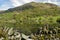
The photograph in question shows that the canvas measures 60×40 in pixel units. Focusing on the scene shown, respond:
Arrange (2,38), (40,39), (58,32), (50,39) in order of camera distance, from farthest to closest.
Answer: (58,32), (50,39), (40,39), (2,38)

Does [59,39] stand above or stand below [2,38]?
below

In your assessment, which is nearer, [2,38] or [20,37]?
[2,38]

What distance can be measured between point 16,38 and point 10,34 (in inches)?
32.3

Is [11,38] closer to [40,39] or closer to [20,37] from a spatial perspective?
[20,37]

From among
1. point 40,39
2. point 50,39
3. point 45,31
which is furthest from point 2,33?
point 45,31

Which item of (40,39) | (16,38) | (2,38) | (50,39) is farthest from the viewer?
(50,39)

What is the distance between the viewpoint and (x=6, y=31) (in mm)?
24578

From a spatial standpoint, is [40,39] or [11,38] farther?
[40,39]

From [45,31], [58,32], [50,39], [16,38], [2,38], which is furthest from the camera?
[58,32]

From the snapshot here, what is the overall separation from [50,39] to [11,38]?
14704 millimetres

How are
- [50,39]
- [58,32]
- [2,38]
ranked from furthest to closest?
[58,32] < [50,39] < [2,38]

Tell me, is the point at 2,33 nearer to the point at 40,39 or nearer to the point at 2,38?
the point at 2,38

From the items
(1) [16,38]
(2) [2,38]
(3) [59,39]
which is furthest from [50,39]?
(2) [2,38]

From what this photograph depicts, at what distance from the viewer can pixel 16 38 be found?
2589 centimetres
